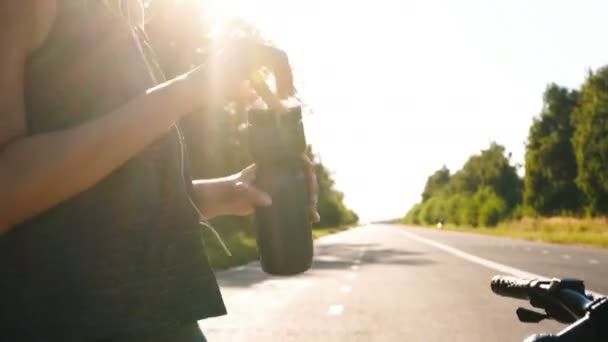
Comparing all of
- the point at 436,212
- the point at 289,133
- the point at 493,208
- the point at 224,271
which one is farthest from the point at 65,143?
the point at 436,212

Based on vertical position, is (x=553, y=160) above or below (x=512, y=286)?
above

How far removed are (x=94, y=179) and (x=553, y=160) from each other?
9183cm

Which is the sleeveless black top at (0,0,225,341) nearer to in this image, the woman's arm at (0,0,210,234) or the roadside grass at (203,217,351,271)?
the woman's arm at (0,0,210,234)

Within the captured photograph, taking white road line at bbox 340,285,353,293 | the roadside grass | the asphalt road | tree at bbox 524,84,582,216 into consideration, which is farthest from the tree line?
white road line at bbox 340,285,353,293

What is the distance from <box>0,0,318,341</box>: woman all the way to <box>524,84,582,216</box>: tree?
86.7 metres

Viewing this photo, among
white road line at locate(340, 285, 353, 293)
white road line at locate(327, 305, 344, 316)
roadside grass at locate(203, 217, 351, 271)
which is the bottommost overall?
white road line at locate(327, 305, 344, 316)

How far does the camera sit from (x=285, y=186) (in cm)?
135

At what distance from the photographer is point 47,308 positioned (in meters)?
1.27

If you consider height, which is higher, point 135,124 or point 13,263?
point 135,124

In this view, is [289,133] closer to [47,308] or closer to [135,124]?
[135,124]

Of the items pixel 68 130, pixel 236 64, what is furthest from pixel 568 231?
pixel 68 130

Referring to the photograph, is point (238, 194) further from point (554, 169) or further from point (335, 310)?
point (554, 169)

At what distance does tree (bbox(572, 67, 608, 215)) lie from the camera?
63.4 metres

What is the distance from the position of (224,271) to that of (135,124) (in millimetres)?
19724
